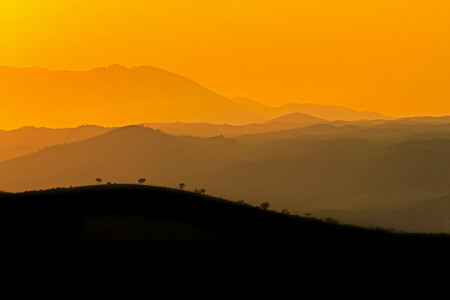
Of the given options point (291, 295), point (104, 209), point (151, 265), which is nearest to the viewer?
point (291, 295)

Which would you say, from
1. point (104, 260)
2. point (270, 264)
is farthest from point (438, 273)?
point (104, 260)

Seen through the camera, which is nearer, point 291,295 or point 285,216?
point 291,295

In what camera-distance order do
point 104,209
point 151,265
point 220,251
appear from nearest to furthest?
point 151,265 → point 220,251 → point 104,209

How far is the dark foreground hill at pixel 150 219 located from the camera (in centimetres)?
3603

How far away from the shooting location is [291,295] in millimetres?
29797

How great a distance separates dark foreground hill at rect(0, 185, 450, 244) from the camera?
3603 centimetres

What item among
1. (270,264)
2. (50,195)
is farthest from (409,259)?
(50,195)

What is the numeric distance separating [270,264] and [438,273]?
852 centimetres

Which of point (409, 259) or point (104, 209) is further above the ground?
point (104, 209)

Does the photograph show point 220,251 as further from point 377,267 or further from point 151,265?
point 377,267

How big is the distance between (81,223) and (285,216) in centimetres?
1243

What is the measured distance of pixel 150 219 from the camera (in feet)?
125

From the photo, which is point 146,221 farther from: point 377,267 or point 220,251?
point 377,267

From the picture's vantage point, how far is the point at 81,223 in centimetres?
3691
